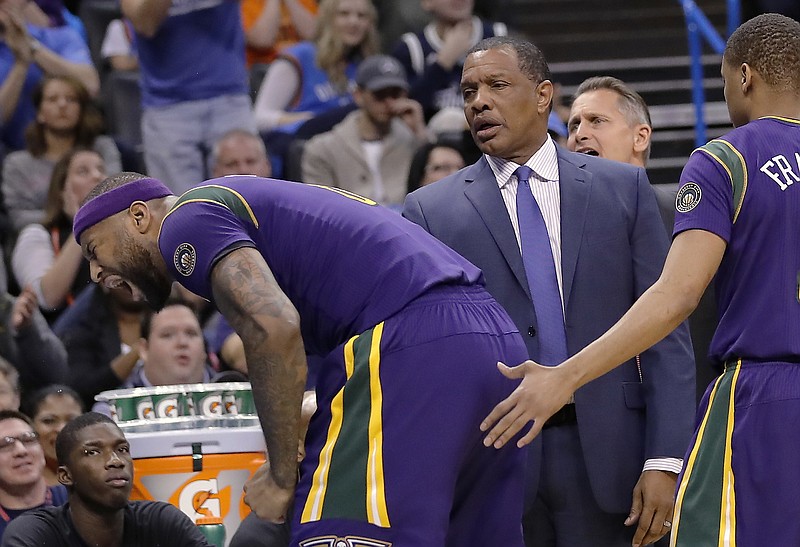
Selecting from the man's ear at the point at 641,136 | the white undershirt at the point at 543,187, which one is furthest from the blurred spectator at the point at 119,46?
the white undershirt at the point at 543,187

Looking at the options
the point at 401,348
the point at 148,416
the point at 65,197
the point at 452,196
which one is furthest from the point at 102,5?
the point at 401,348

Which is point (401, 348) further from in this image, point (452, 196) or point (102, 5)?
point (102, 5)

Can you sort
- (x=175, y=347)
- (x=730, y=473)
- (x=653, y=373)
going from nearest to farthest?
(x=730, y=473)
(x=653, y=373)
(x=175, y=347)

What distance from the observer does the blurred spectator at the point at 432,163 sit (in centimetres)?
790

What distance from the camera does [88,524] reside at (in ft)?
17.8

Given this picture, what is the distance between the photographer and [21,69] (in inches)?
356

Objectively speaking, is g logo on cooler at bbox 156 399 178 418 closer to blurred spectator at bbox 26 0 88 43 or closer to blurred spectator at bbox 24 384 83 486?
blurred spectator at bbox 24 384 83 486

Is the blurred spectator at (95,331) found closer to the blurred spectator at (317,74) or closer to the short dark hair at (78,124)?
the short dark hair at (78,124)

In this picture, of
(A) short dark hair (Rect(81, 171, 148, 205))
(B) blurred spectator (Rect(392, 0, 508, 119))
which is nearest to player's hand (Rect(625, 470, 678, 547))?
(A) short dark hair (Rect(81, 171, 148, 205))

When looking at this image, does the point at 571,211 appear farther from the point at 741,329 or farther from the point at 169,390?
the point at 169,390

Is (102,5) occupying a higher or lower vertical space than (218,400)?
higher

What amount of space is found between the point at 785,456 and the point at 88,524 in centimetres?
298

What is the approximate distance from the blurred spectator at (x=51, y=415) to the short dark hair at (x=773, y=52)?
4.04 m

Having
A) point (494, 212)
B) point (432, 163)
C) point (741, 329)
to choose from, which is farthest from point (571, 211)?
point (432, 163)
